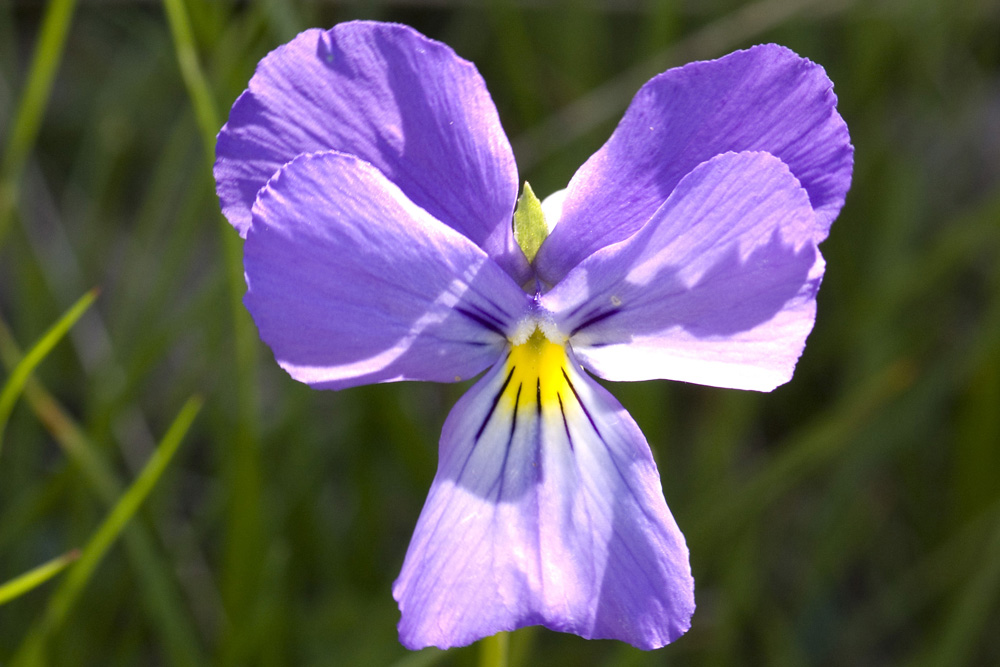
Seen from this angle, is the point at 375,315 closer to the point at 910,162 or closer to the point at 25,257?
the point at 25,257

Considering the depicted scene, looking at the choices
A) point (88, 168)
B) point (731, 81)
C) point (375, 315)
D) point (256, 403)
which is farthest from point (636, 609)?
point (88, 168)

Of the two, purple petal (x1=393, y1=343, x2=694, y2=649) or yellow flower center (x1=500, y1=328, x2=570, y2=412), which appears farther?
yellow flower center (x1=500, y1=328, x2=570, y2=412)

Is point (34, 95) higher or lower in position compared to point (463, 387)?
higher

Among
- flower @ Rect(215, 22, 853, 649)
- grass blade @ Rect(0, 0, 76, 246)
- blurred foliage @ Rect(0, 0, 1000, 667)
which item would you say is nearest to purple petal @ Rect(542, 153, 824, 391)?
flower @ Rect(215, 22, 853, 649)

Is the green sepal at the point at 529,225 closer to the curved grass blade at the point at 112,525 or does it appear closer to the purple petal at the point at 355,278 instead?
the purple petal at the point at 355,278

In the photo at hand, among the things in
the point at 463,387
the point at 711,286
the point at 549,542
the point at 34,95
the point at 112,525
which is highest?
the point at 34,95

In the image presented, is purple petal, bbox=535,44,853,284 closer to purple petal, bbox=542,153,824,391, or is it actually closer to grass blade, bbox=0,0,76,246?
purple petal, bbox=542,153,824,391

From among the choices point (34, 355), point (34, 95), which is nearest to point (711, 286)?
point (34, 355)

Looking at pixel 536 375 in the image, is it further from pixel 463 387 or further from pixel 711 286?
pixel 463 387
